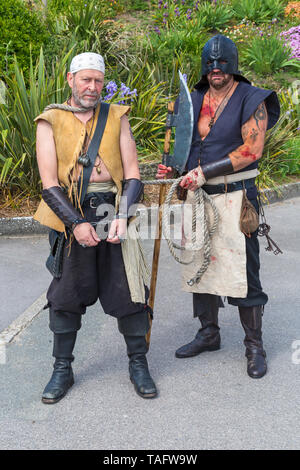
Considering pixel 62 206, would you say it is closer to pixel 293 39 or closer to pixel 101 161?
pixel 101 161

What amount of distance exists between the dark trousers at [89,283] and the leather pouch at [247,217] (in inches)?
28.5

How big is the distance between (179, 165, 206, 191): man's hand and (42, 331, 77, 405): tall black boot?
1056mm

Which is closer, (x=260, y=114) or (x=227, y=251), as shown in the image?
(x=260, y=114)

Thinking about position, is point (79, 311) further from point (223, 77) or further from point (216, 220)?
point (223, 77)

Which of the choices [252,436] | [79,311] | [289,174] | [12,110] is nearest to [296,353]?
[252,436]

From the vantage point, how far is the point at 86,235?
306 cm

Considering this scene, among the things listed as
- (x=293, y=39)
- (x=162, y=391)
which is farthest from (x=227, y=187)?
(x=293, y=39)

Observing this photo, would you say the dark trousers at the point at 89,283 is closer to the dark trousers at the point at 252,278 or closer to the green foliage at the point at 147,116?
the dark trousers at the point at 252,278

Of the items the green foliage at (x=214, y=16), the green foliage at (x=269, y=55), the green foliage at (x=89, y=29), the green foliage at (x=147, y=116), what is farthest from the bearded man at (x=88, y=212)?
the green foliage at (x=214, y=16)

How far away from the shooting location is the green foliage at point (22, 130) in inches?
253

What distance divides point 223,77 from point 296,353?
5.96 ft

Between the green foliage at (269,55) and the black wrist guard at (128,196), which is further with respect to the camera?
the green foliage at (269,55)

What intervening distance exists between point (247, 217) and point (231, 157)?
1.24ft

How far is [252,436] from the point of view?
9.72ft
